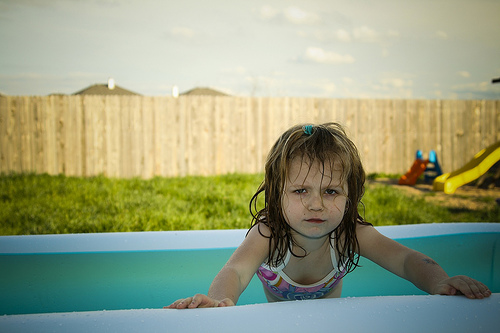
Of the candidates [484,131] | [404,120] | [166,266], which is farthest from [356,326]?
[484,131]

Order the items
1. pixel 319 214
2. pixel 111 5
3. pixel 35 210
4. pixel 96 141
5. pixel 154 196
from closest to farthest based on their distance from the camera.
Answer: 1. pixel 319 214
2. pixel 35 210
3. pixel 154 196
4. pixel 96 141
5. pixel 111 5

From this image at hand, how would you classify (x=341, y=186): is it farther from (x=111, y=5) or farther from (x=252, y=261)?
(x=111, y=5)

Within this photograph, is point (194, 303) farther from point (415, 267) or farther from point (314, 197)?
point (415, 267)

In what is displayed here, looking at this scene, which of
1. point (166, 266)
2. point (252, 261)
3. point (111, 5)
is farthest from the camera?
point (111, 5)

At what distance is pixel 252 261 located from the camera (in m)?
1.44

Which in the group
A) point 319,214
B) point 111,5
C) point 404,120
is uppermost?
point 111,5

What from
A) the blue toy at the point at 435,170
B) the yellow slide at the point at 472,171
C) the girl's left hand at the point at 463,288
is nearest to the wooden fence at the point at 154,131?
the blue toy at the point at 435,170

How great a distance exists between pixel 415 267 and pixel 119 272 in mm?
1624

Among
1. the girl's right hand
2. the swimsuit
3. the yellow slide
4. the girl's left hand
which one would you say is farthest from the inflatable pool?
the yellow slide

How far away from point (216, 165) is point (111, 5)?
403 cm

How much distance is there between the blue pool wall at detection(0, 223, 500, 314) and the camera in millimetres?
2227

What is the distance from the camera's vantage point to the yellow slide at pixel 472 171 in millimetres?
5898

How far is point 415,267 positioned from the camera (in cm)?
134

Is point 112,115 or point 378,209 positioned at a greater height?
point 112,115
